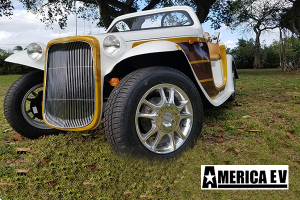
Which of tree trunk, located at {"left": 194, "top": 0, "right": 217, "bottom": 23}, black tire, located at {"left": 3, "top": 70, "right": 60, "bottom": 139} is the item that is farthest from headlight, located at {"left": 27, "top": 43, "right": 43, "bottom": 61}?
tree trunk, located at {"left": 194, "top": 0, "right": 217, "bottom": 23}

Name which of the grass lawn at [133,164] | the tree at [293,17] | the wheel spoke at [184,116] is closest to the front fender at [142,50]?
the wheel spoke at [184,116]

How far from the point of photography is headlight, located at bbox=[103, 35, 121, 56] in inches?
99.3

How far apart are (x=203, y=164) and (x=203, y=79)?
1343 mm

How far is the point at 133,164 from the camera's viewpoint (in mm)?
2252

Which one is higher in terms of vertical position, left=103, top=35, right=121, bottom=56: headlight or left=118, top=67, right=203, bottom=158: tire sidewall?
left=103, top=35, right=121, bottom=56: headlight

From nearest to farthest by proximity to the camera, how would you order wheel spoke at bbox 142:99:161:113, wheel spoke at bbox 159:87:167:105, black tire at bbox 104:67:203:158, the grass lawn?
1. the grass lawn
2. black tire at bbox 104:67:203:158
3. wheel spoke at bbox 142:99:161:113
4. wheel spoke at bbox 159:87:167:105

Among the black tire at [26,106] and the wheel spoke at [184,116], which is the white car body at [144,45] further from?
the wheel spoke at [184,116]

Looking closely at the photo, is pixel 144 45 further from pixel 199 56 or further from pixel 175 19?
pixel 175 19

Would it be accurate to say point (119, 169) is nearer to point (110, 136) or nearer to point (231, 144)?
point (110, 136)

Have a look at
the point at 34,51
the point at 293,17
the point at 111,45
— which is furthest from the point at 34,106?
the point at 293,17

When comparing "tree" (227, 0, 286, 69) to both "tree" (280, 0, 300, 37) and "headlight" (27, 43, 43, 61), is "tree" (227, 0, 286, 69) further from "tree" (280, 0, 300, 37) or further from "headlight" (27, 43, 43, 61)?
"headlight" (27, 43, 43, 61)

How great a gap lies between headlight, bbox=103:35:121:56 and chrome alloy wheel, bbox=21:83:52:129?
4.18 feet

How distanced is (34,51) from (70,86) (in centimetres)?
77

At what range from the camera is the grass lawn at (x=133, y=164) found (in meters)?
1.96
